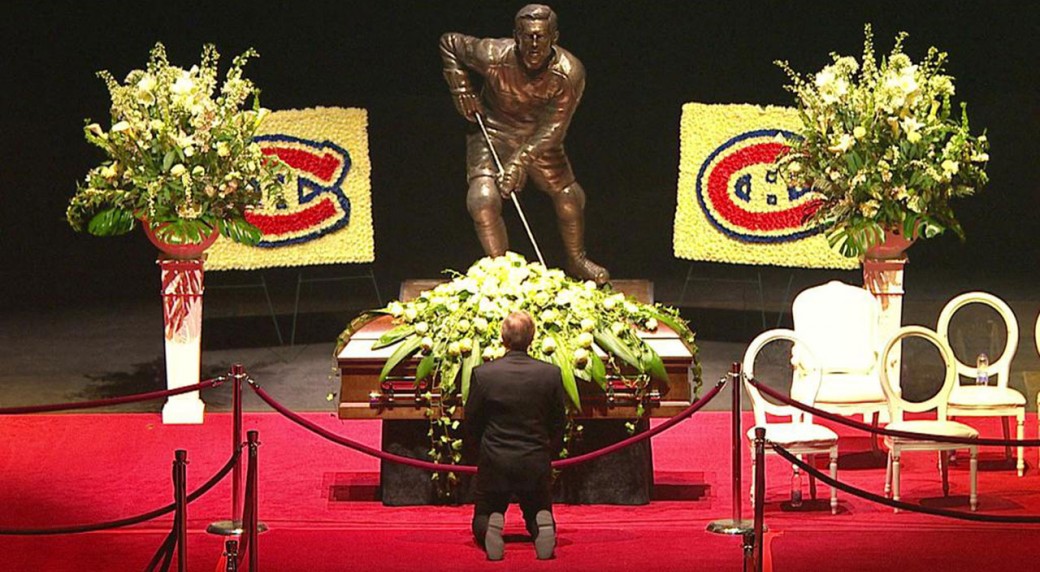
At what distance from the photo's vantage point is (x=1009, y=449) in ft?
25.5

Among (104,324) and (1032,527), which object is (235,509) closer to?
(1032,527)

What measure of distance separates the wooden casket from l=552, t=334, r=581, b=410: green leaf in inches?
5.2

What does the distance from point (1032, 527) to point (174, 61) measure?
6.89m

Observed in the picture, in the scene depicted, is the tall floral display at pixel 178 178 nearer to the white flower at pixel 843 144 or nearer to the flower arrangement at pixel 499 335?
the flower arrangement at pixel 499 335

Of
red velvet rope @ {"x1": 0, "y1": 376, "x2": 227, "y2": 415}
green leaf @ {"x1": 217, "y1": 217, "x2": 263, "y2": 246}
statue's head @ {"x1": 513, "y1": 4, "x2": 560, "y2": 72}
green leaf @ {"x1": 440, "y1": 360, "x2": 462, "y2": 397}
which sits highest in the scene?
statue's head @ {"x1": 513, "y1": 4, "x2": 560, "y2": 72}

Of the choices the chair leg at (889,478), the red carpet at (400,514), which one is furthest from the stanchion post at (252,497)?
the chair leg at (889,478)

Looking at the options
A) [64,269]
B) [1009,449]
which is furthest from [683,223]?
[64,269]

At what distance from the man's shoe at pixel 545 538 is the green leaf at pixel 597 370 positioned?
0.93 meters

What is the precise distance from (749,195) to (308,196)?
2537mm

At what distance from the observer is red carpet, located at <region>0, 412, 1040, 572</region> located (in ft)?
19.6

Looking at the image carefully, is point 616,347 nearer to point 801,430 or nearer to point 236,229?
point 801,430

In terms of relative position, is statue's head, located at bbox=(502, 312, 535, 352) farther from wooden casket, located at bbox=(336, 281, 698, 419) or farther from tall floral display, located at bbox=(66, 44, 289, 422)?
tall floral display, located at bbox=(66, 44, 289, 422)

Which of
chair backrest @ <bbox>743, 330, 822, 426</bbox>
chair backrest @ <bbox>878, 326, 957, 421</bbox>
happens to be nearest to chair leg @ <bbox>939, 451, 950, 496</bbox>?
chair backrest @ <bbox>878, 326, 957, 421</bbox>

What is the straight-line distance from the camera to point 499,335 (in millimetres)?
A: 6785
